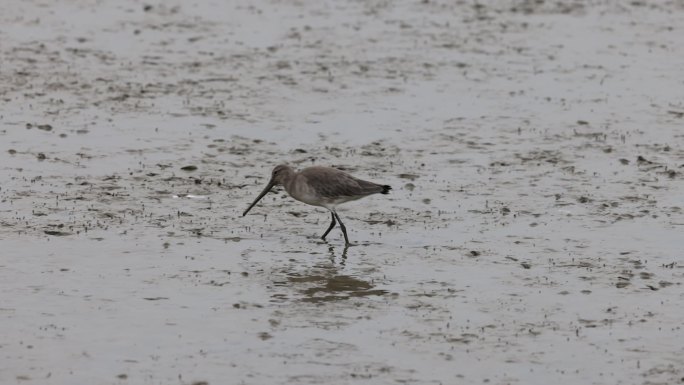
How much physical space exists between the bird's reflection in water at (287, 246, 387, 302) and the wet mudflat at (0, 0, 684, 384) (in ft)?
0.13

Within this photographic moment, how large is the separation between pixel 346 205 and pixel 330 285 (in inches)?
130

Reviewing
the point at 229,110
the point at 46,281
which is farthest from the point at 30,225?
the point at 229,110

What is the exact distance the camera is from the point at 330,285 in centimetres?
1391

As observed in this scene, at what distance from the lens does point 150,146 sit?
19047mm

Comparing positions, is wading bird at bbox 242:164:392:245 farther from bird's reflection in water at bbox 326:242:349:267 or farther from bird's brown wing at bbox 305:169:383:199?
bird's reflection in water at bbox 326:242:349:267

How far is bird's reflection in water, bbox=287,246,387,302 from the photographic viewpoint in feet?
44.4

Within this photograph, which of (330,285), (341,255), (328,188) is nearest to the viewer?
(330,285)

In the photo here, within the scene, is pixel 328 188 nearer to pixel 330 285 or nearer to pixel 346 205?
pixel 346 205

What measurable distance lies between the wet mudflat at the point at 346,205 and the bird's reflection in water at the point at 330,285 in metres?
0.04

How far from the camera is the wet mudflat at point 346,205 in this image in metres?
12.0

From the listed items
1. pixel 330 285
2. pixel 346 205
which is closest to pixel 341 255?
pixel 330 285

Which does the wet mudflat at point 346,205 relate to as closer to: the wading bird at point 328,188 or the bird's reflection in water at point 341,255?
the bird's reflection in water at point 341,255

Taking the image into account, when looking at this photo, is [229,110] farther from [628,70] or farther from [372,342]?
[372,342]

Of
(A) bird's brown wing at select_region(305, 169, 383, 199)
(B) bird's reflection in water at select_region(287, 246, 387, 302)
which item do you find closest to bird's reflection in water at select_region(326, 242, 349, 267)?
(B) bird's reflection in water at select_region(287, 246, 387, 302)
